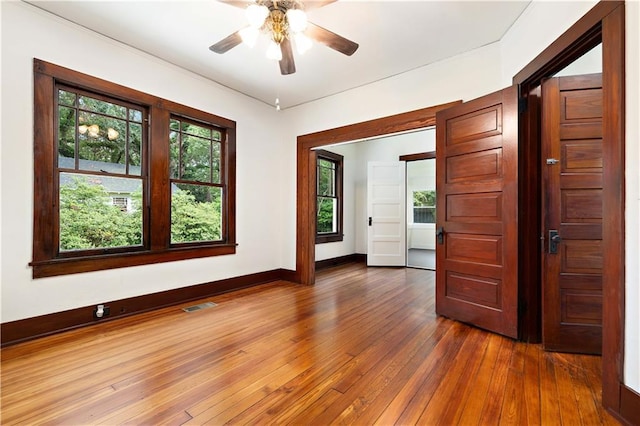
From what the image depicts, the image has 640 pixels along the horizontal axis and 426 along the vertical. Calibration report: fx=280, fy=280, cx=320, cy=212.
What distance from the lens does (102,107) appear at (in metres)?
3.02

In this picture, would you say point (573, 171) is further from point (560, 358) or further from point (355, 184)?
point (355, 184)

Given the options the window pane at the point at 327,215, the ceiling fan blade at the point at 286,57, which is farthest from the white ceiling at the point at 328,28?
the window pane at the point at 327,215

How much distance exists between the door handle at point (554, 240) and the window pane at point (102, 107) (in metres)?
4.41

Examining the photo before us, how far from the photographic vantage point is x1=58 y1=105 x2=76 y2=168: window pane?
2.73 metres

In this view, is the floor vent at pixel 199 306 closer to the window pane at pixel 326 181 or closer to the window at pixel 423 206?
the window pane at pixel 326 181

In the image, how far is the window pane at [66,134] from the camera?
2.73 meters

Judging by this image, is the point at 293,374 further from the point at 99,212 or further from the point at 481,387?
the point at 99,212

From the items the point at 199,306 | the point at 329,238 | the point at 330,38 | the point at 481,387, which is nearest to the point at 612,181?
the point at 481,387

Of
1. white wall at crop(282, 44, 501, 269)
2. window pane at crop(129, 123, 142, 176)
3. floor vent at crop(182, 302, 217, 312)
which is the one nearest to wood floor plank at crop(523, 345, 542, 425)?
white wall at crop(282, 44, 501, 269)

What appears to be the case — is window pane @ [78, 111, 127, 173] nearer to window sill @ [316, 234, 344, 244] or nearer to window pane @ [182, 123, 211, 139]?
window pane @ [182, 123, 211, 139]

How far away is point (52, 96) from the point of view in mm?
2633

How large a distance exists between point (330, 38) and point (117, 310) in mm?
3398
